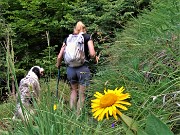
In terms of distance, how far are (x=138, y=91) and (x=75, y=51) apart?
11.5 feet

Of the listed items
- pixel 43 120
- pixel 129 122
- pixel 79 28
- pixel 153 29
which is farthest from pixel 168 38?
pixel 79 28

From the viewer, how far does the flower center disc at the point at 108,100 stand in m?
1.51

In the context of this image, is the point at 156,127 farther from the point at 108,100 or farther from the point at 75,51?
the point at 75,51

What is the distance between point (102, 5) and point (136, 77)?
10524mm

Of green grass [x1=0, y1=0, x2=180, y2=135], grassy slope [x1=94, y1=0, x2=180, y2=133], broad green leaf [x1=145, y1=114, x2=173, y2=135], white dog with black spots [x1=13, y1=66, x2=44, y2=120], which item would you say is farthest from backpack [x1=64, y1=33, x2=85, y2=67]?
broad green leaf [x1=145, y1=114, x2=173, y2=135]

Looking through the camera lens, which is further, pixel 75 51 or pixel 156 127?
pixel 75 51

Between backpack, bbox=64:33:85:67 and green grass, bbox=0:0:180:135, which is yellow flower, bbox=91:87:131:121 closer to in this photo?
green grass, bbox=0:0:180:135

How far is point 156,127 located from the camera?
62.5 inches

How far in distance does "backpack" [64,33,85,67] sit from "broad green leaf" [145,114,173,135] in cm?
498

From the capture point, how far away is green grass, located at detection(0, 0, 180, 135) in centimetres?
246

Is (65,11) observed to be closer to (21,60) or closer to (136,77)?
(21,60)

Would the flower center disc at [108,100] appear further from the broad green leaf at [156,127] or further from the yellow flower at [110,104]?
the broad green leaf at [156,127]

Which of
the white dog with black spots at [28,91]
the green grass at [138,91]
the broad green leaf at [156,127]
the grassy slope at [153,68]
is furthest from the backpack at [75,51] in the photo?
the broad green leaf at [156,127]

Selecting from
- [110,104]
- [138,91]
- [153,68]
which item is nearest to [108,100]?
[110,104]
